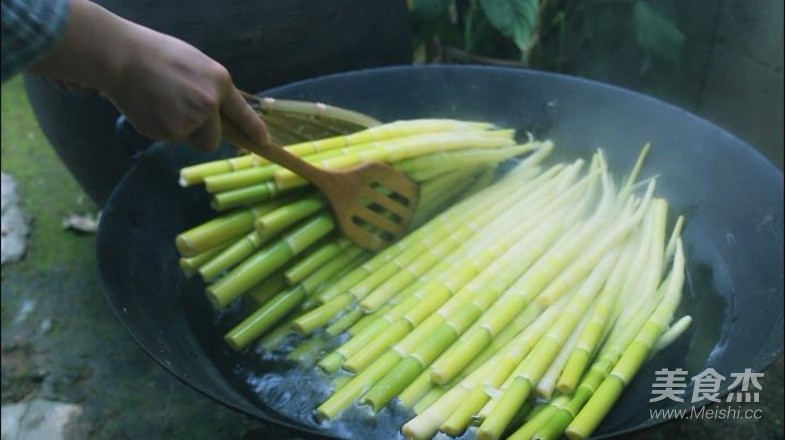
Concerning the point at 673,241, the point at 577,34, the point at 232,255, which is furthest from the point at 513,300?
the point at 577,34

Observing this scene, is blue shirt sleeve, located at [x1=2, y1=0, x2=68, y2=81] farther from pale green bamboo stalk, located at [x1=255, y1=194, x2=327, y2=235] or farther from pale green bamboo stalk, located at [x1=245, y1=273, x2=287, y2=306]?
pale green bamboo stalk, located at [x1=245, y1=273, x2=287, y2=306]

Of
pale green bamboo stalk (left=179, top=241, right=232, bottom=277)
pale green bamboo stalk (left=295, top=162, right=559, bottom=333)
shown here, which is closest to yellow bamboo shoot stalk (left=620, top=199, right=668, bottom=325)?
pale green bamboo stalk (left=295, top=162, right=559, bottom=333)

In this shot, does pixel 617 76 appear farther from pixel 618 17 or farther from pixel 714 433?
pixel 714 433

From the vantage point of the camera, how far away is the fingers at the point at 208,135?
1.29 meters

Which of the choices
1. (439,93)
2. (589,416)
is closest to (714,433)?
(589,416)

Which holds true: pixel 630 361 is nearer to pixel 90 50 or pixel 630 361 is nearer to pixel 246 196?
pixel 246 196

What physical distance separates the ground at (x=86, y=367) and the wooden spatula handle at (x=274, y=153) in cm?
65

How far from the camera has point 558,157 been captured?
2.19 meters

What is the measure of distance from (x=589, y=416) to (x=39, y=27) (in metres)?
1.04

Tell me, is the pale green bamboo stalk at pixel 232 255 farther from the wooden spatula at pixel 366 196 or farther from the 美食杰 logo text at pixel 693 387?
the 美食杰 logo text at pixel 693 387

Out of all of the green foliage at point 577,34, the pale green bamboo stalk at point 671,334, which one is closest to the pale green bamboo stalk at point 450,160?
the pale green bamboo stalk at point 671,334

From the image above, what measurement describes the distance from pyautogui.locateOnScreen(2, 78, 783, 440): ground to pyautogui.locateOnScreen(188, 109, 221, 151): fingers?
0.83 meters

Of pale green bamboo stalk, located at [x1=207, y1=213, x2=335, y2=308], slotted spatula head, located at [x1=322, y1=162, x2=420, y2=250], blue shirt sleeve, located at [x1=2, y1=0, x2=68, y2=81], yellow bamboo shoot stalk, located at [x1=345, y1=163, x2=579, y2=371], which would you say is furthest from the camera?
slotted spatula head, located at [x1=322, y1=162, x2=420, y2=250]

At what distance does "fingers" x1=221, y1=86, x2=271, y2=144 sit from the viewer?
1336mm
